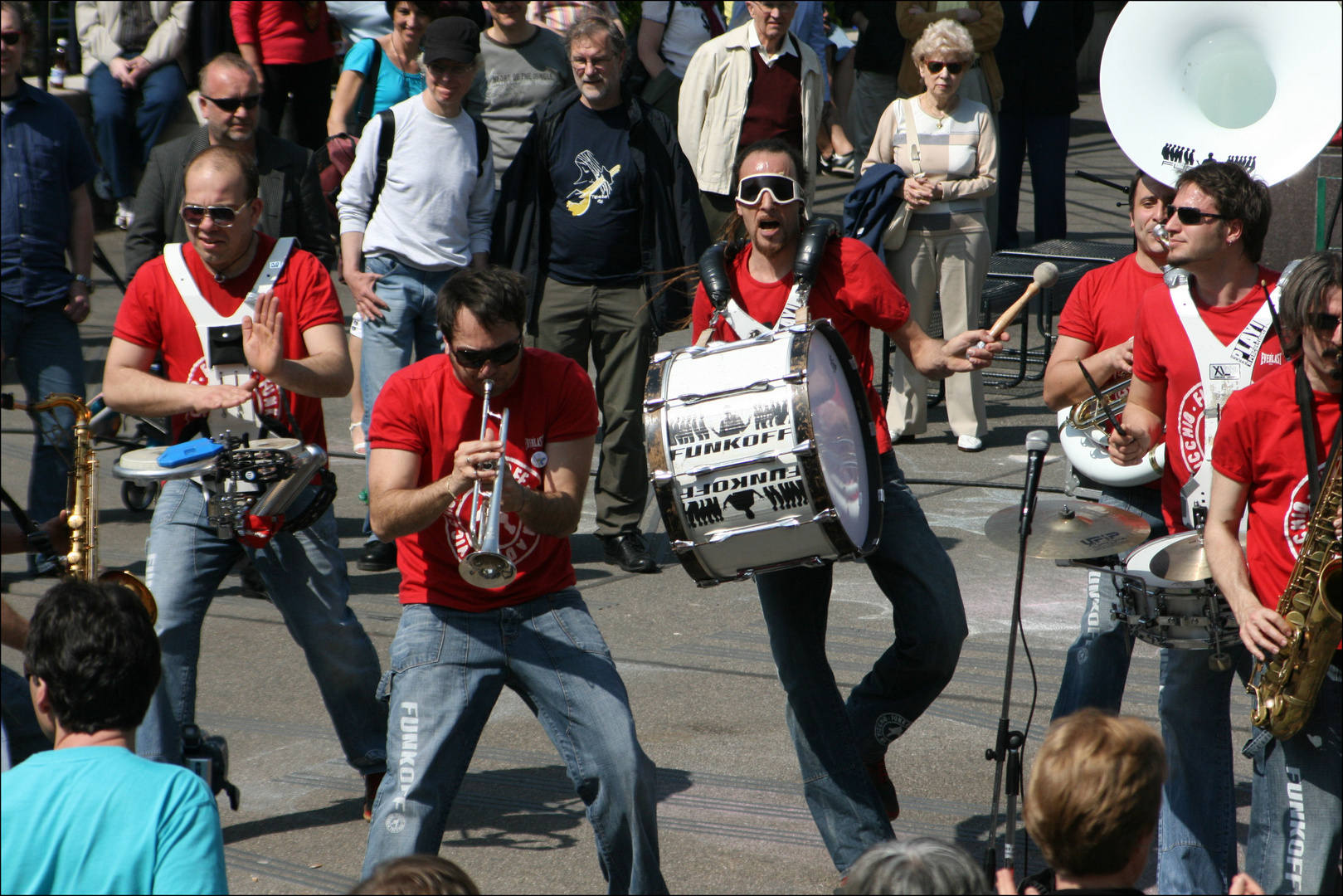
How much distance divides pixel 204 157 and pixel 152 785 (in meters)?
2.54

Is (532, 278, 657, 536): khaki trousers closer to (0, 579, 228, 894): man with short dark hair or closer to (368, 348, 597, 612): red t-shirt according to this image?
(368, 348, 597, 612): red t-shirt

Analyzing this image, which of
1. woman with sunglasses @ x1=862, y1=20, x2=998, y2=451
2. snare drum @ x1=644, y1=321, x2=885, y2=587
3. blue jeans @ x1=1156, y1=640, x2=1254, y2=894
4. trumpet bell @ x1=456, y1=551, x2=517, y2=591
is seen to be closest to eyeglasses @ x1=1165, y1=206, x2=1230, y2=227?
snare drum @ x1=644, y1=321, x2=885, y2=587

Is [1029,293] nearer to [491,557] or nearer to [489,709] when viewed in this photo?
[491,557]

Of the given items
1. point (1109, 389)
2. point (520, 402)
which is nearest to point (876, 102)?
point (1109, 389)

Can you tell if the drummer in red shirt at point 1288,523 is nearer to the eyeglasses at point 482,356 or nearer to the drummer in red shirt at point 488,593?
the drummer in red shirt at point 488,593

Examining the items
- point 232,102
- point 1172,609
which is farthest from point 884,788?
point 232,102

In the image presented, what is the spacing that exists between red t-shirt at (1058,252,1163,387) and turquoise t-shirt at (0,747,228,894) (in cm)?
312

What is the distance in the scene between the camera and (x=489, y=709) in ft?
13.1

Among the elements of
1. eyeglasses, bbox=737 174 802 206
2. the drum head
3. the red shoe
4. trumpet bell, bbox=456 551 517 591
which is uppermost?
eyeglasses, bbox=737 174 802 206

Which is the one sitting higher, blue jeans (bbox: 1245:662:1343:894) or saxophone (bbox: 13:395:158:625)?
saxophone (bbox: 13:395:158:625)

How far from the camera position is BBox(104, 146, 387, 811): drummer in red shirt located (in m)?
4.54

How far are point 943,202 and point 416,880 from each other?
673cm

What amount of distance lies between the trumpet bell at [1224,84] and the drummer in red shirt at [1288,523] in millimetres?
1370

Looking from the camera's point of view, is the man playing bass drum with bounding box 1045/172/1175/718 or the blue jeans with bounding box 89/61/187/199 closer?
the man playing bass drum with bounding box 1045/172/1175/718
